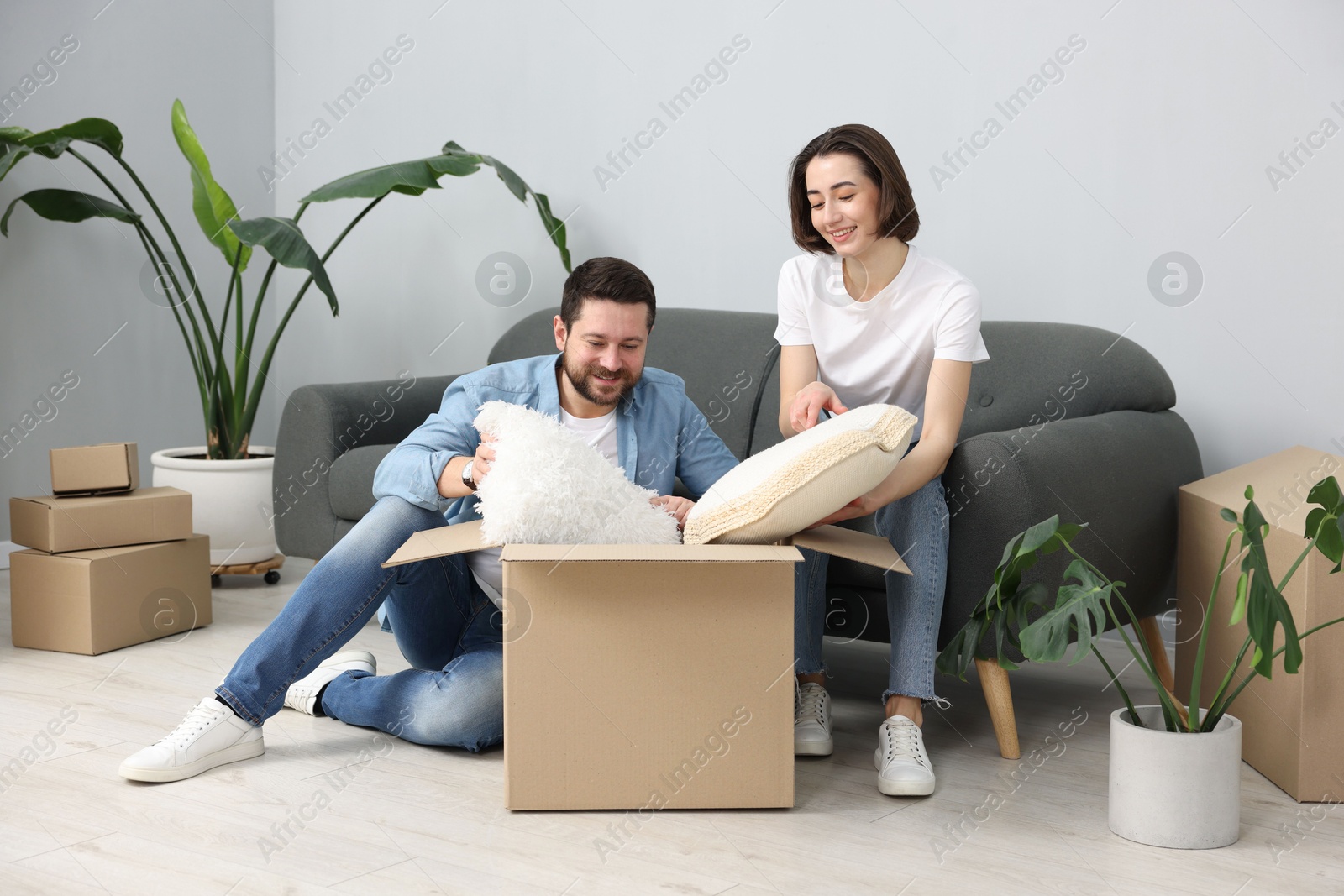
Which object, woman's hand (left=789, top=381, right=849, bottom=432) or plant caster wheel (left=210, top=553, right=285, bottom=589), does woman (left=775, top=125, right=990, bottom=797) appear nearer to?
woman's hand (left=789, top=381, right=849, bottom=432)

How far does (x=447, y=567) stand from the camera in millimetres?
1758

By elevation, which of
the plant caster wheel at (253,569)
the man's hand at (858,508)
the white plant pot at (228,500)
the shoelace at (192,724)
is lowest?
the plant caster wheel at (253,569)

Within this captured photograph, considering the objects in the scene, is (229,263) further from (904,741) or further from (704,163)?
(904,741)

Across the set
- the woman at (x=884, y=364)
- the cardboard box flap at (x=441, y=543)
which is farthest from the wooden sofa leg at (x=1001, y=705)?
the cardboard box flap at (x=441, y=543)

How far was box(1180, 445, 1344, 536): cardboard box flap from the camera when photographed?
171 centimetres

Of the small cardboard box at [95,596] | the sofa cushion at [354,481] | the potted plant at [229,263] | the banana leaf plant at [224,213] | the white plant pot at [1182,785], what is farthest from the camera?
the potted plant at [229,263]

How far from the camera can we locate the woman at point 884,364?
5.71 feet

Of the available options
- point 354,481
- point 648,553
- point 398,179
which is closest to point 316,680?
point 354,481

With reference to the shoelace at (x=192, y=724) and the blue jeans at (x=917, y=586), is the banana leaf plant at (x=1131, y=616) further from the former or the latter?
the shoelace at (x=192, y=724)

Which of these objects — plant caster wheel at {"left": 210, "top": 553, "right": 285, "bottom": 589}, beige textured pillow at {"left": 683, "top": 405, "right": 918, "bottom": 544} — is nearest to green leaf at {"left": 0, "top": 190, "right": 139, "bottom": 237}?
plant caster wheel at {"left": 210, "top": 553, "right": 285, "bottom": 589}

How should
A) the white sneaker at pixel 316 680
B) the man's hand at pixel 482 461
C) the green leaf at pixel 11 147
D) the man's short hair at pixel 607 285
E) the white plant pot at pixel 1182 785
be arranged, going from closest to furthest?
the white plant pot at pixel 1182 785
the man's hand at pixel 482 461
the man's short hair at pixel 607 285
the white sneaker at pixel 316 680
the green leaf at pixel 11 147

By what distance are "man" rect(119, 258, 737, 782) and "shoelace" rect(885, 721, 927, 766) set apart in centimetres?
46

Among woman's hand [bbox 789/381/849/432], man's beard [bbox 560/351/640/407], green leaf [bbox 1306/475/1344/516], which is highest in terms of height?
man's beard [bbox 560/351/640/407]

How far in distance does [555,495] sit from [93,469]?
1.42m
